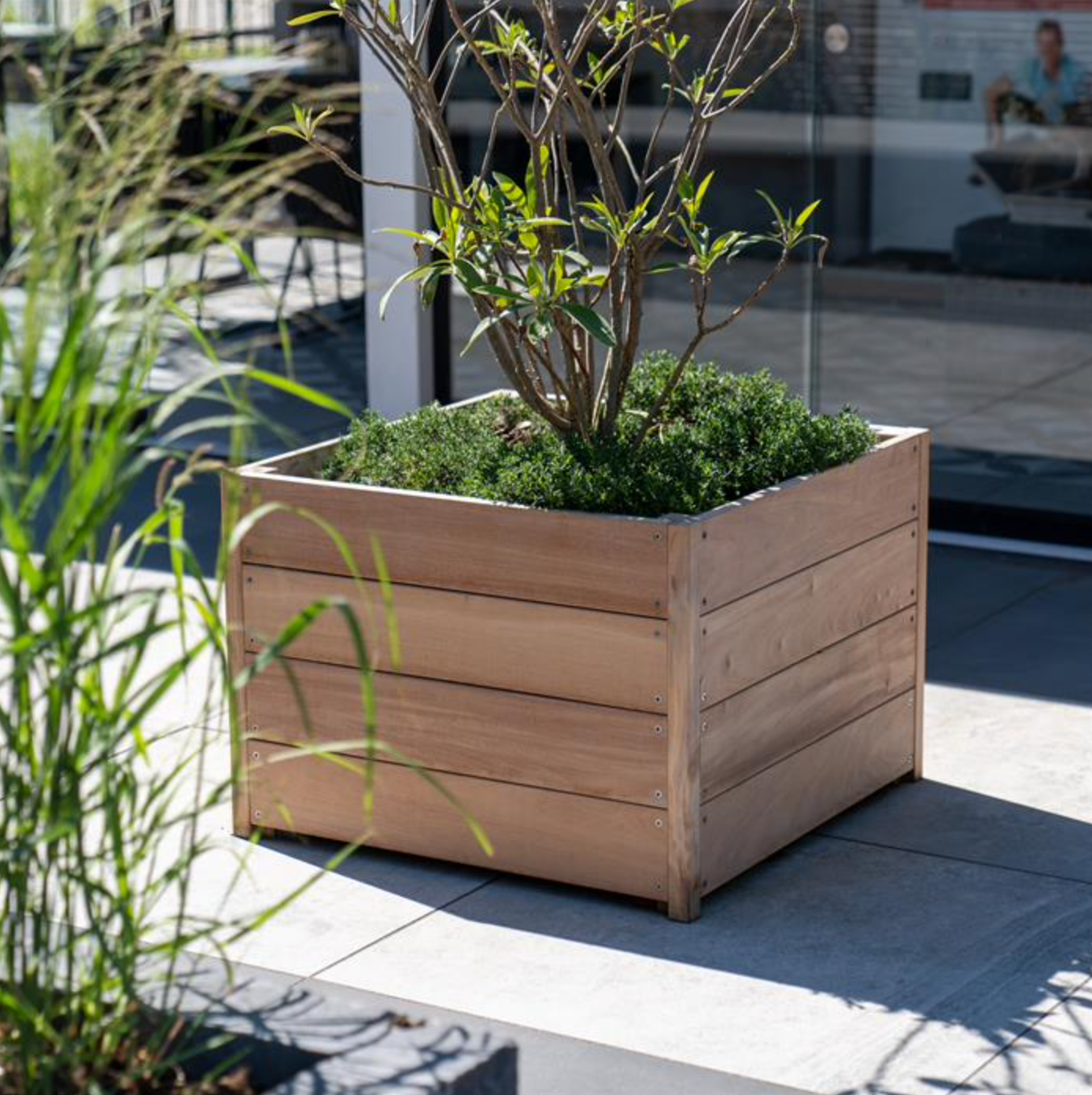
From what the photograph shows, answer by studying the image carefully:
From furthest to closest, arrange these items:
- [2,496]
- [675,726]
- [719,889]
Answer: [719,889], [675,726], [2,496]

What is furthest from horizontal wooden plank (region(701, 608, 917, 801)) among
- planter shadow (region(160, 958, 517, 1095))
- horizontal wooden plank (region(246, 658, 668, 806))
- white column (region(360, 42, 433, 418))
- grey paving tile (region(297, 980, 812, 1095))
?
white column (region(360, 42, 433, 418))

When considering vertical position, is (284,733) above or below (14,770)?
below

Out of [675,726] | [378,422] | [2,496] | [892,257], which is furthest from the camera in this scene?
[892,257]

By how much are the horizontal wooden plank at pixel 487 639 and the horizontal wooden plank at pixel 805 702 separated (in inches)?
8.2

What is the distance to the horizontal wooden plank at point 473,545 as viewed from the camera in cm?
433

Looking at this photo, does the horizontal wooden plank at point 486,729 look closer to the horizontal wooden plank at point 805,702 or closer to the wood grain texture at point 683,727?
the wood grain texture at point 683,727

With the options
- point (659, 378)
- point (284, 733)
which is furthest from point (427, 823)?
point (659, 378)

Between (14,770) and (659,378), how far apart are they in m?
2.91

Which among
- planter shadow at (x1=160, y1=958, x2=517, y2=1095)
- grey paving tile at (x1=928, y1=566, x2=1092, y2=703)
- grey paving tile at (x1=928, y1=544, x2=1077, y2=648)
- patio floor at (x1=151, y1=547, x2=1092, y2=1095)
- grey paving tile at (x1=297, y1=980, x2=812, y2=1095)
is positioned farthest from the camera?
grey paving tile at (x1=928, y1=544, x2=1077, y2=648)

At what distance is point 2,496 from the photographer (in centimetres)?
240

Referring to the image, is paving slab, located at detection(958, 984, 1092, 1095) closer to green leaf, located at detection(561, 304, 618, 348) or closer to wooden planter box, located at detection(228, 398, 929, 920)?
wooden planter box, located at detection(228, 398, 929, 920)

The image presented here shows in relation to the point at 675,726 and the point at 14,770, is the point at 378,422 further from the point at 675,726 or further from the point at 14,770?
the point at 14,770

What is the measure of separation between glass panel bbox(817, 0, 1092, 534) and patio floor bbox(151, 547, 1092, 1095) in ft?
8.15

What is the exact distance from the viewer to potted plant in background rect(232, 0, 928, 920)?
4406 millimetres
